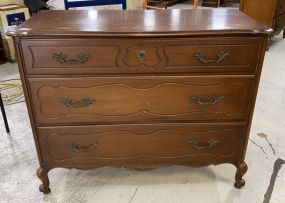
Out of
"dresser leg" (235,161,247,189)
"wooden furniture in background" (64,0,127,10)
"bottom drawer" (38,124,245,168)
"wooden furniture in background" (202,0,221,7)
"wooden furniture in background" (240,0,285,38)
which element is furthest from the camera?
"wooden furniture in background" (202,0,221,7)

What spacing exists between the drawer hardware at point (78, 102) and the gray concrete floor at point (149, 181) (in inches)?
21.1

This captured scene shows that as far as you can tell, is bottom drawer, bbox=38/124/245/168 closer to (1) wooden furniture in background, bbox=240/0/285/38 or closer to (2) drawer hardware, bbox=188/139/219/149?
(2) drawer hardware, bbox=188/139/219/149

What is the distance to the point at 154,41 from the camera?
1.16 meters

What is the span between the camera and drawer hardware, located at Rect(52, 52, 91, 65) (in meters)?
1.17

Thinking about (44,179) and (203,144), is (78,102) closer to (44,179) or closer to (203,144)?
(44,179)

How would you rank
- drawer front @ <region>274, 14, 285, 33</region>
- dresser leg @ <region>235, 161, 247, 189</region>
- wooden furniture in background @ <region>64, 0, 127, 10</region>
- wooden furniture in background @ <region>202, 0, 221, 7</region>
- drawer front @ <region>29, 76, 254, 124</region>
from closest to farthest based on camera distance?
drawer front @ <region>29, 76, 254, 124</region>
dresser leg @ <region>235, 161, 247, 189</region>
wooden furniture in background @ <region>64, 0, 127, 10</region>
drawer front @ <region>274, 14, 285, 33</region>
wooden furniture in background @ <region>202, 0, 221, 7</region>

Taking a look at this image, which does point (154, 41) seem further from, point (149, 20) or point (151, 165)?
point (151, 165)

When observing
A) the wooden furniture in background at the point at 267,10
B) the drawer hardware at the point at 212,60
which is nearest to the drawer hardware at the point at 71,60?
the drawer hardware at the point at 212,60

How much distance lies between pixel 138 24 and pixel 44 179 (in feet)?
3.02

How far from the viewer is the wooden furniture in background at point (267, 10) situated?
3512mm

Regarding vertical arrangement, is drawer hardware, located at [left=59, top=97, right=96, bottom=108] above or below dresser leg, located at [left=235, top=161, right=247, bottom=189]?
above

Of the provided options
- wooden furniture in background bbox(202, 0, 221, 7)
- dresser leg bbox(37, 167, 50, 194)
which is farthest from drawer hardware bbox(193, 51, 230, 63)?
wooden furniture in background bbox(202, 0, 221, 7)

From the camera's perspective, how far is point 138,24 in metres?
1.25

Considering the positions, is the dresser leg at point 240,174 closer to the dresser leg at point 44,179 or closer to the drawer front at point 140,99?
the drawer front at point 140,99
